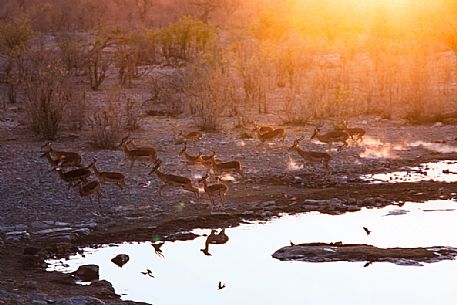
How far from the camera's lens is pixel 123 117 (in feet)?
87.2

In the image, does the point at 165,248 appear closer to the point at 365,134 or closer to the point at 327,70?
the point at 365,134

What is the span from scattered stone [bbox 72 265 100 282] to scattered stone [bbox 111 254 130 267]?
2.35ft

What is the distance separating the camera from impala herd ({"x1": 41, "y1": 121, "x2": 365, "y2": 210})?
1709 cm

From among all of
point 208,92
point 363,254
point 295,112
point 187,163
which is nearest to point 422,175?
point 187,163

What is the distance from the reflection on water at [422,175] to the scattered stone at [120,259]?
748 centimetres

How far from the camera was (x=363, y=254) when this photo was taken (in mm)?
13227

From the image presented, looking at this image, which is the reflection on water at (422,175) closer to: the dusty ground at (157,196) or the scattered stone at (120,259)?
the dusty ground at (157,196)

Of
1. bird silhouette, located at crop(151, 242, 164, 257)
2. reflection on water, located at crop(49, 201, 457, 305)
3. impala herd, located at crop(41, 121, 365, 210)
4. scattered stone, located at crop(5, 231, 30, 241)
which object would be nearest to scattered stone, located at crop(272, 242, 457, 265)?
reflection on water, located at crop(49, 201, 457, 305)

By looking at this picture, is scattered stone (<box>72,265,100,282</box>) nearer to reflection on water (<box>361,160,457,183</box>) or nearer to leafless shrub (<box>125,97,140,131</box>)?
reflection on water (<box>361,160,457,183</box>)

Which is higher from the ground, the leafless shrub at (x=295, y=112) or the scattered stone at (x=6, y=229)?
the scattered stone at (x=6, y=229)

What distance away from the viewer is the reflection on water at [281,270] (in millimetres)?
11500

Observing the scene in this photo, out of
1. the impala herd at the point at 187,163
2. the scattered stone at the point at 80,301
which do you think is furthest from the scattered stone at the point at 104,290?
the impala herd at the point at 187,163

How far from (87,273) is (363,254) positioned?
406 centimetres

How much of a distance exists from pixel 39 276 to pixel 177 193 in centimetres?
575
